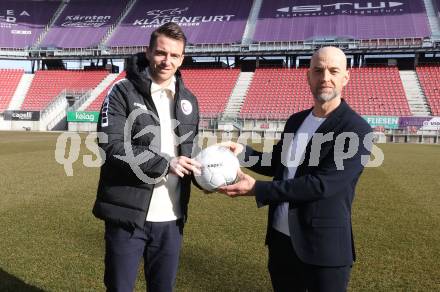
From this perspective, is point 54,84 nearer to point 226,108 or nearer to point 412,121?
point 226,108

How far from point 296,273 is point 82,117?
1219 inches

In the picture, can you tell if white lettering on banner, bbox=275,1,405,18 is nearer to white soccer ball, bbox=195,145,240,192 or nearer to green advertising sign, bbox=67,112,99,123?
green advertising sign, bbox=67,112,99,123

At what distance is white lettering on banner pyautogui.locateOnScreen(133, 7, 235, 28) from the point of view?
3850 centimetres

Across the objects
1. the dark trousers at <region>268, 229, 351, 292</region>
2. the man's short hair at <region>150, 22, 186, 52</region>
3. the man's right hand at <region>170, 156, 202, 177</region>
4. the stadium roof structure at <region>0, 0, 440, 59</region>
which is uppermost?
the stadium roof structure at <region>0, 0, 440, 59</region>

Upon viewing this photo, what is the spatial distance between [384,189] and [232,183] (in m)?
7.31

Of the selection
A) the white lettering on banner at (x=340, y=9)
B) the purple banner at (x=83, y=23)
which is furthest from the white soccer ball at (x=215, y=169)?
the purple banner at (x=83, y=23)

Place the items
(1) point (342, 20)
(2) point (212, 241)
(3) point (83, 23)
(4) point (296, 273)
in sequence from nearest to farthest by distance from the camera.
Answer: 1. (4) point (296, 273)
2. (2) point (212, 241)
3. (1) point (342, 20)
4. (3) point (83, 23)

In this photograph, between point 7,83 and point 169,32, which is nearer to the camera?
point 169,32

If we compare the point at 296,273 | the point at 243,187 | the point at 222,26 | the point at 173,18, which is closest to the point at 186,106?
the point at 243,187

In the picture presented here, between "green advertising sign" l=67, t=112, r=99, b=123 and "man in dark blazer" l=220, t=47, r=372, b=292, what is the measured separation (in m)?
30.2

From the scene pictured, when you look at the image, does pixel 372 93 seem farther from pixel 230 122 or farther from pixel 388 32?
pixel 230 122

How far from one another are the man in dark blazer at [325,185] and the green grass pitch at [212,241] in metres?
1.62

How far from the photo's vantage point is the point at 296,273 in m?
2.36

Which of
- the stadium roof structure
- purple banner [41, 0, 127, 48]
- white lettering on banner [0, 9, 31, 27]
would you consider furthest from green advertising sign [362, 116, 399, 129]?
white lettering on banner [0, 9, 31, 27]
